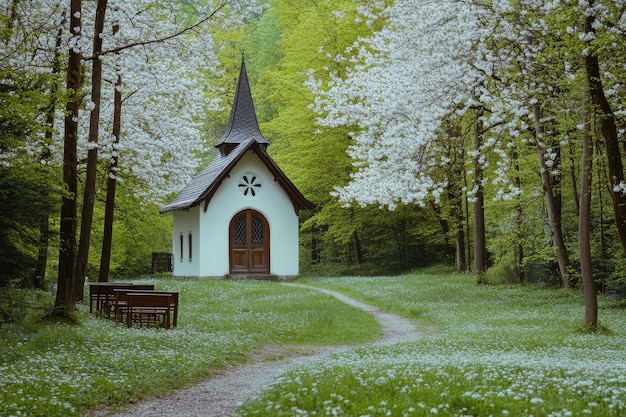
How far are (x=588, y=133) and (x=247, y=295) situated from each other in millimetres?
14702

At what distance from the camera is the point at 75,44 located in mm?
15414

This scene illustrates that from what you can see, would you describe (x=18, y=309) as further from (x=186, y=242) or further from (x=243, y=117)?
(x=243, y=117)

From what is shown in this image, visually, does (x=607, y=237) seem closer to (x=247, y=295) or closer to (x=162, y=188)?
(x=247, y=295)

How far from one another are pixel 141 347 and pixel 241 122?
2599 centimetres

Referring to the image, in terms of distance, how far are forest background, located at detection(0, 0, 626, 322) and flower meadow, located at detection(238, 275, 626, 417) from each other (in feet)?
8.91

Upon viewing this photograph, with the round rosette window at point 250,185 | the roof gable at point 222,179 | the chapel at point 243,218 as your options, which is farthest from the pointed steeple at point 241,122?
the round rosette window at point 250,185

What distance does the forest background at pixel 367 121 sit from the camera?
15109mm

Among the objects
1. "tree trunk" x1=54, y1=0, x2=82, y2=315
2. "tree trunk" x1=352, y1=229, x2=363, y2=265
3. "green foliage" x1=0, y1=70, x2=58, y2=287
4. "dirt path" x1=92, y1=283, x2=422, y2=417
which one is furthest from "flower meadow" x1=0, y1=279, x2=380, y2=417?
"tree trunk" x1=352, y1=229, x2=363, y2=265

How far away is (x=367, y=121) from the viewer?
25.1 metres

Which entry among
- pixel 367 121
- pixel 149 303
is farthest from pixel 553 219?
pixel 149 303

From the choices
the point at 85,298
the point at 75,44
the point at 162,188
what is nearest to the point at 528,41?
the point at 75,44

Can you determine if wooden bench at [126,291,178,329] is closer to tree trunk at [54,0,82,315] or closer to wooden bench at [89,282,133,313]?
tree trunk at [54,0,82,315]

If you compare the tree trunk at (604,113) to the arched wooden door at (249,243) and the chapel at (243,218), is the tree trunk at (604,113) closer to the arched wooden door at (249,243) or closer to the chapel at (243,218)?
the chapel at (243,218)

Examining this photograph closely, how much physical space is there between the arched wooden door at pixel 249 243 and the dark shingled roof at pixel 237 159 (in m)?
1.96
